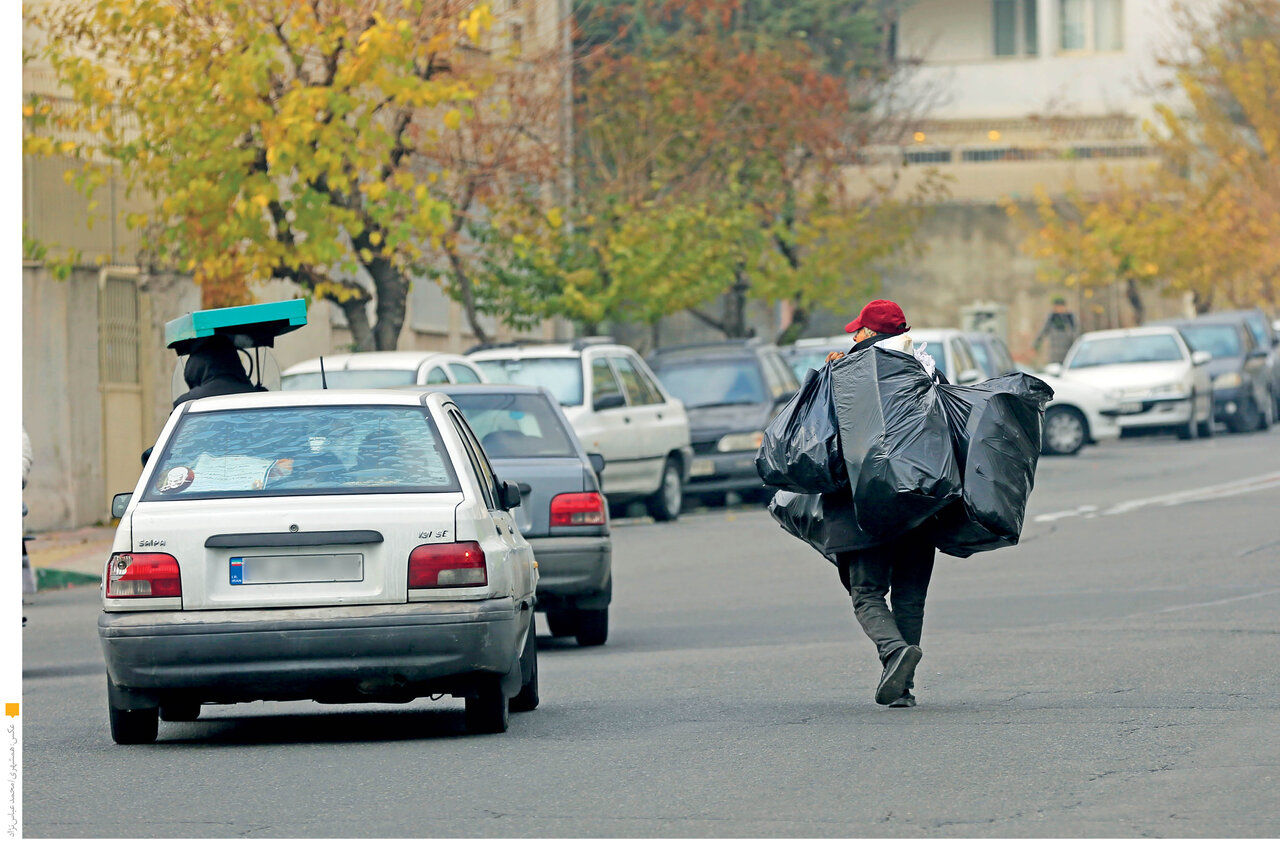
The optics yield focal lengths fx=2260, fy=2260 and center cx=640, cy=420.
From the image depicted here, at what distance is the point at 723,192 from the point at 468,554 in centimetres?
2824

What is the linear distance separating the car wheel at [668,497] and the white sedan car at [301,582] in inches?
531

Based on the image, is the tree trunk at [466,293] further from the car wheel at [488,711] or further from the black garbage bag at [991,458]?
the car wheel at [488,711]

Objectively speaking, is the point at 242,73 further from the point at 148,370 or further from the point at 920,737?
the point at 920,737

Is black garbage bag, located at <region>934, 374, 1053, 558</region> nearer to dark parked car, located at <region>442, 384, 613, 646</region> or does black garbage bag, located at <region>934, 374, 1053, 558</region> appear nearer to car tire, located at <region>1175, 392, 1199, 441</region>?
dark parked car, located at <region>442, 384, 613, 646</region>

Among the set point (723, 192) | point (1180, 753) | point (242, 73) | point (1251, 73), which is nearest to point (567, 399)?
point (242, 73)

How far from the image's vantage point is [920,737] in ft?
28.5

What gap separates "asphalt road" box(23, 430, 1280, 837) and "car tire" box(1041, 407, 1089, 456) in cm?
1514

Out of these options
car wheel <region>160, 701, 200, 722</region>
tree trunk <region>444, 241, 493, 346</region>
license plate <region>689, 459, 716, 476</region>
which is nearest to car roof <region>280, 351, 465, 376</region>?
license plate <region>689, 459, 716, 476</region>

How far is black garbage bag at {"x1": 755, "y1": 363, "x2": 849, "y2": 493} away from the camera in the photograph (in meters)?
Answer: 9.61

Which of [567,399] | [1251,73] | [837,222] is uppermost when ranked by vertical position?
[1251,73]

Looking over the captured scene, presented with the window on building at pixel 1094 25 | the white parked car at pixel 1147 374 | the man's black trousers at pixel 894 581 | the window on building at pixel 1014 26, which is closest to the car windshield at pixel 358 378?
the man's black trousers at pixel 894 581

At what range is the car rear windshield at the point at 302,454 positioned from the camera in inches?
348

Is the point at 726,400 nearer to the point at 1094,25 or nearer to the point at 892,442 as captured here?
the point at 892,442

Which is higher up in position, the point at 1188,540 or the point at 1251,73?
the point at 1251,73
